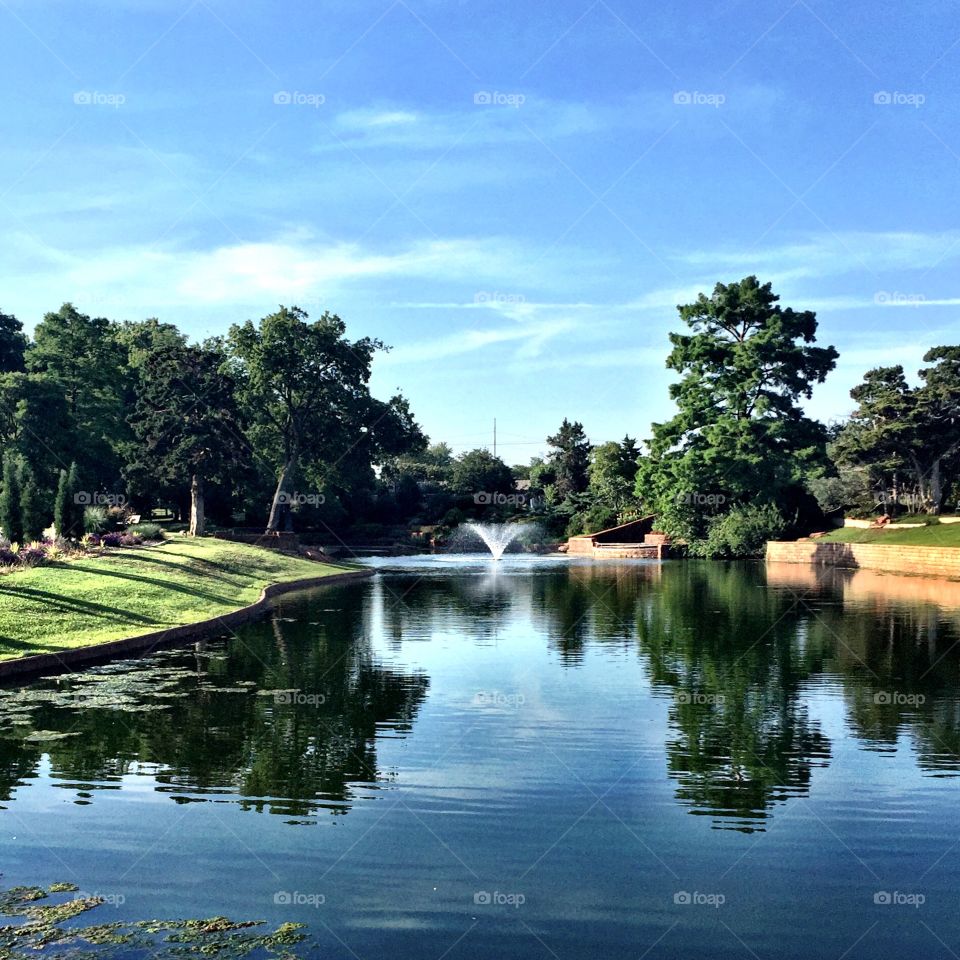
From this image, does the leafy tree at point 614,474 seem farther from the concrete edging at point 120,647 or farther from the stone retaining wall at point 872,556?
the concrete edging at point 120,647

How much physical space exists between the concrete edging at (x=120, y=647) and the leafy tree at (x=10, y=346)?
204 feet

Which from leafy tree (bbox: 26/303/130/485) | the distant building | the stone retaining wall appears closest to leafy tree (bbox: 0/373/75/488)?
leafy tree (bbox: 26/303/130/485)

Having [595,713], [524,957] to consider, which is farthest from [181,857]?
[595,713]

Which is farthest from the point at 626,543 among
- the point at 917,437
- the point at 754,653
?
the point at 754,653

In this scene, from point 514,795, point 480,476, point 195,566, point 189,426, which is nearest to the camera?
point 514,795

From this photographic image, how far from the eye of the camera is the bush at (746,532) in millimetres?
65562

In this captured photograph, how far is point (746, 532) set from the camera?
6544 centimetres

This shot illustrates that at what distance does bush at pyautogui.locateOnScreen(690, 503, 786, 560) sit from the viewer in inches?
2581

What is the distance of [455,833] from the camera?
9.84 meters

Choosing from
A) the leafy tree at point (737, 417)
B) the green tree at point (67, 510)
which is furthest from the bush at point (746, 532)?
the green tree at point (67, 510)

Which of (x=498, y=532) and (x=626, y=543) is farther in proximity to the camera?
(x=498, y=532)

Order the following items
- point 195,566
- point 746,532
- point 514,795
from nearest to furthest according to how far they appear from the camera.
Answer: point 514,795 < point 195,566 < point 746,532

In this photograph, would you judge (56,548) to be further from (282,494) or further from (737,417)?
(737,417)

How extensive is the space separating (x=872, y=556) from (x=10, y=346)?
72.1 metres
